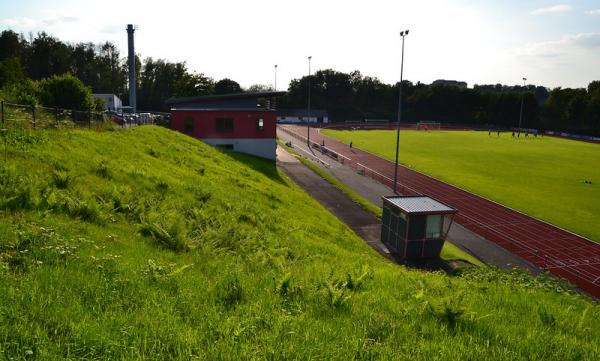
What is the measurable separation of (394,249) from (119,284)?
1976 centimetres

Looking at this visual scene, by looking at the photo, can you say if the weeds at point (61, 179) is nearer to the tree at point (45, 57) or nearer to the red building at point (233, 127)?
the red building at point (233, 127)

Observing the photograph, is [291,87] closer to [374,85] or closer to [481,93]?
[374,85]

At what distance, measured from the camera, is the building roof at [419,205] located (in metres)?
24.3

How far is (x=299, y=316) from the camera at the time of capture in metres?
7.44

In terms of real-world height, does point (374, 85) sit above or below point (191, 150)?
above

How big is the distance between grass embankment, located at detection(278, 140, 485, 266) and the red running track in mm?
4115

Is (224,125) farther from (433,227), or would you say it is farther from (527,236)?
(527,236)

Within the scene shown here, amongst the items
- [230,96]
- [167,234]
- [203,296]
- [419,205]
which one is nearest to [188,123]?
[230,96]

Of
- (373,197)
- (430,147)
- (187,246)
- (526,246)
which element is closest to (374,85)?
(430,147)

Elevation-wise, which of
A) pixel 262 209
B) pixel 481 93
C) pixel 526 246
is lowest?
pixel 526 246

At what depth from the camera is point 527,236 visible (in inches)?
1183

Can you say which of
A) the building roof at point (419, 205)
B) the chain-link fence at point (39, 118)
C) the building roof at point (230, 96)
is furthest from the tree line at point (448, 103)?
the chain-link fence at point (39, 118)

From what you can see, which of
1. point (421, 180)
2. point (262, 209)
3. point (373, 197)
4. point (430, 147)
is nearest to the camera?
point (262, 209)

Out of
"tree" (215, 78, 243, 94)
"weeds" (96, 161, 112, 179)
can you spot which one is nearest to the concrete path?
"weeds" (96, 161, 112, 179)
